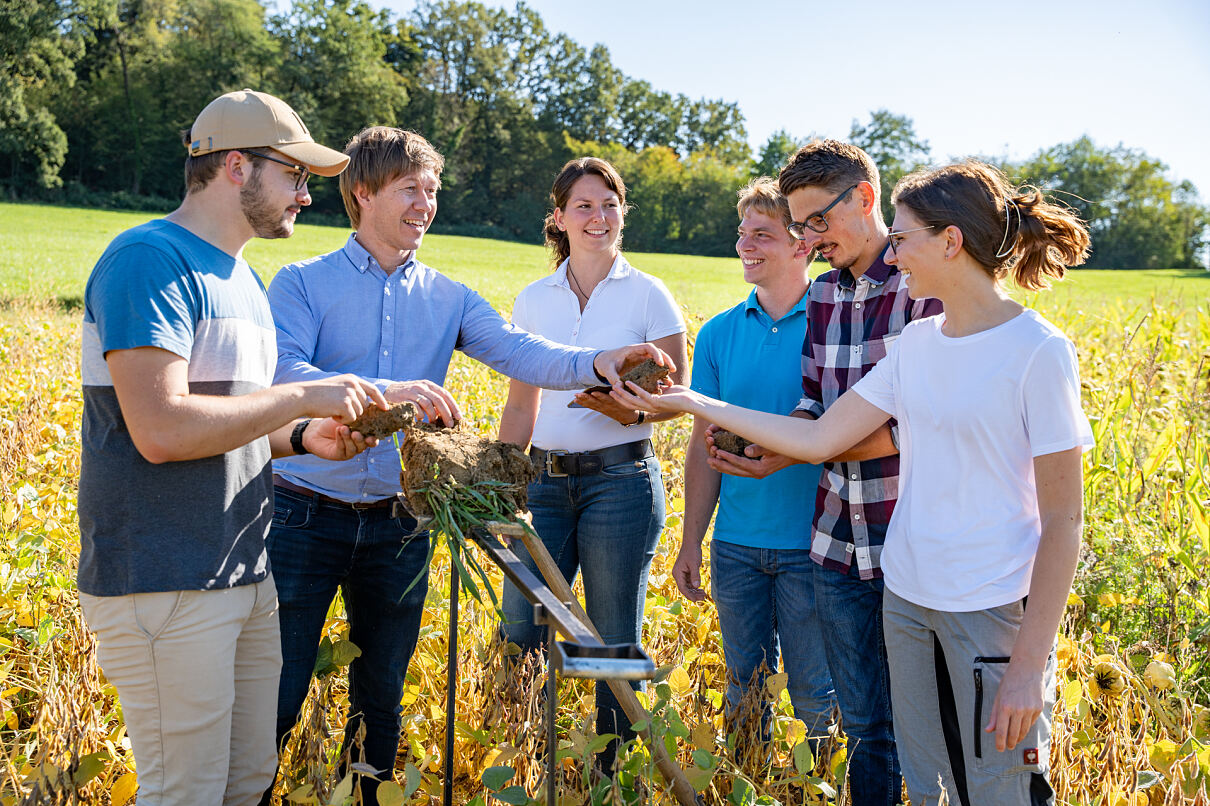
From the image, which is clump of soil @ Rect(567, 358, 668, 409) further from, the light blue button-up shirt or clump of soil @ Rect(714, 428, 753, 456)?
clump of soil @ Rect(714, 428, 753, 456)

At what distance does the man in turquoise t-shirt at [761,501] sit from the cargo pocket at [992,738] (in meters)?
0.79

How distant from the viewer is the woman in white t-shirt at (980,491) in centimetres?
197

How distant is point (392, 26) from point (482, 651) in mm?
79250

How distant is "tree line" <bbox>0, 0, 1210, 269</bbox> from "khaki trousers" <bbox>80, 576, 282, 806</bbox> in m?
42.2

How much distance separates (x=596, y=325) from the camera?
11.0ft

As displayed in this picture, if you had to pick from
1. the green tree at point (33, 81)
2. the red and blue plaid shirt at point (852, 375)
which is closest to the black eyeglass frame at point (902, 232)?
the red and blue plaid shirt at point (852, 375)

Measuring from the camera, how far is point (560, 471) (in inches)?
126

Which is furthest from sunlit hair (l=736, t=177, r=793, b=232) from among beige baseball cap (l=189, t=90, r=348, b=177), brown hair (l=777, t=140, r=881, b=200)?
beige baseball cap (l=189, t=90, r=348, b=177)

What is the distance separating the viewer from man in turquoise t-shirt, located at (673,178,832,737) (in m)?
2.93

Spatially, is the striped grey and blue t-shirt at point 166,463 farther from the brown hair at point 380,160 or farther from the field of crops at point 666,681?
the brown hair at point 380,160

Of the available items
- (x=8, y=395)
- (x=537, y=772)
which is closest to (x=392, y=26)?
(x=8, y=395)

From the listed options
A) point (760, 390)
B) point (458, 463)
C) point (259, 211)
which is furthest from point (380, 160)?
point (760, 390)

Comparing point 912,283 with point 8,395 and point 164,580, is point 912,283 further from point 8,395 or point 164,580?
point 8,395

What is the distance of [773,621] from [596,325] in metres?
1.26
